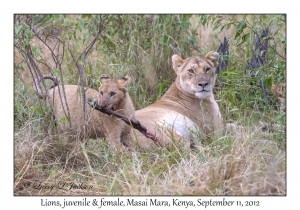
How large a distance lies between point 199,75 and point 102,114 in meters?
1.49

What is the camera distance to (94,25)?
8.40 metres

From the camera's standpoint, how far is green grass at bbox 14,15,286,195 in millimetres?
5008

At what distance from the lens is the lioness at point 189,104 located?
7.10m

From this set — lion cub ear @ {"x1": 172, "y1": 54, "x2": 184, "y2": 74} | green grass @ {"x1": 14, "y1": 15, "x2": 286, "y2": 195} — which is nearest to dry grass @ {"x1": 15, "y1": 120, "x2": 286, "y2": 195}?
green grass @ {"x1": 14, "y1": 15, "x2": 286, "y2": 195}

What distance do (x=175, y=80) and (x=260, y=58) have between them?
120 centimetres

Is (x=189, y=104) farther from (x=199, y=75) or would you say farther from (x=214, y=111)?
(x=199, y=75)

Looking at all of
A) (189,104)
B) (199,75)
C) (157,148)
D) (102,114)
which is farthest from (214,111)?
(102,114)

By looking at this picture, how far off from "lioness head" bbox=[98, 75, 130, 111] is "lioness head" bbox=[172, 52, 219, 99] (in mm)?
1200

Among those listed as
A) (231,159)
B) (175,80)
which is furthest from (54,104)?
(231,159)

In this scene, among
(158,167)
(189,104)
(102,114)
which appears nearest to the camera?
(158,167)

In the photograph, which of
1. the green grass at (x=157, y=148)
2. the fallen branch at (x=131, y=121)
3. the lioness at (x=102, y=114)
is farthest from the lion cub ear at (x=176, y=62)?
the fallen branch at (x=131, y=121)

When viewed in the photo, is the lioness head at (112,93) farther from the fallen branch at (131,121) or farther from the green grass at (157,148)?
the green grass at (157,148)

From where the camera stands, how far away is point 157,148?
20.9ft
